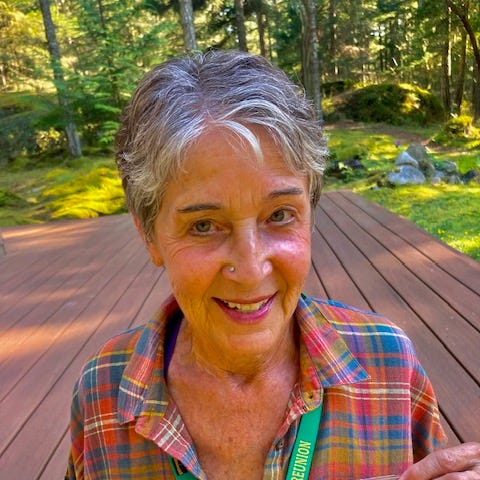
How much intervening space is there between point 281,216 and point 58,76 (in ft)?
37.9

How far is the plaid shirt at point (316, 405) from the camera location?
90cm

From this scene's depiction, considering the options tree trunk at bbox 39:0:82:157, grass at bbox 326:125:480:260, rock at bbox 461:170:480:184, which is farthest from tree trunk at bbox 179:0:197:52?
rock at bbox 461:170:480:184

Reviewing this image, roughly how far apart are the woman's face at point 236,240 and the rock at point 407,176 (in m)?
6.49

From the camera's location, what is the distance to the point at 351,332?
101 centimetres

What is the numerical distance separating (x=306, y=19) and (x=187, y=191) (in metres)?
9.75

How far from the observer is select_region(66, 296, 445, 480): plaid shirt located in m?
0.90

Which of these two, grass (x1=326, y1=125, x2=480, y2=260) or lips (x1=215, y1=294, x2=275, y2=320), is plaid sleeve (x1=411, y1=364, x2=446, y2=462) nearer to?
lips (x1=215, y1=294, x2=275, y2=320)

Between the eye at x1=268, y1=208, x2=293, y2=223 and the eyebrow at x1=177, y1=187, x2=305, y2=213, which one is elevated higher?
the eyebrow at x1=177, y1=187, x2=305, y2=213

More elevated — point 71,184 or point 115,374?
point 115,374

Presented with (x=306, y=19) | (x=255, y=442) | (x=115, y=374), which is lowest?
(x=255, y=442)

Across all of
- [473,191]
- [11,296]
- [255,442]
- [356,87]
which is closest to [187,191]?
[255,442]

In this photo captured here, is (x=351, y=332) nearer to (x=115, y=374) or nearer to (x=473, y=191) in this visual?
(x=115, y=374)

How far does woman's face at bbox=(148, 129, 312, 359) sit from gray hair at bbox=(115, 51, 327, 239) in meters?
0.02

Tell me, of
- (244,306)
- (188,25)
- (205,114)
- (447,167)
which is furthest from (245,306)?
(188,25)
